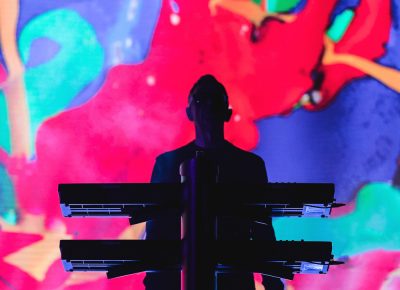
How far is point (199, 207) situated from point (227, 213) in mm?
59

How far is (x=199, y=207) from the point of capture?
91 centimetres

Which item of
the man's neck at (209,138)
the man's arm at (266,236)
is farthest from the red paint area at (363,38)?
the man's arm at (266,236)

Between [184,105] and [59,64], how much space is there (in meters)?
0.54

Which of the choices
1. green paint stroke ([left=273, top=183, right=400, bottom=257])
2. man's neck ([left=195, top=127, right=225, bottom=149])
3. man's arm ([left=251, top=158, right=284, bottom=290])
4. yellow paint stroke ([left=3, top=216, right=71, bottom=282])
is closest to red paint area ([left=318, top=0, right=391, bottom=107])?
green paint stroke ([left=273, top=183, right=400, bottom=257])

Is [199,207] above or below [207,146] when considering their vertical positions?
below

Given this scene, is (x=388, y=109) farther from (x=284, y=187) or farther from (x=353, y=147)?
(x=284, y=187)

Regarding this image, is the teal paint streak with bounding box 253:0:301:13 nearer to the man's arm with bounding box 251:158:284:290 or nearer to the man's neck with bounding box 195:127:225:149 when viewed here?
the man's neck with bounding box 195:127:225:149

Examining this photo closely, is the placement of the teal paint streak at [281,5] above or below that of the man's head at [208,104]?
above

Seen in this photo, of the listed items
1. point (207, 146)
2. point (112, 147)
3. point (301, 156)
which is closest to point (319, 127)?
point (301, 156)

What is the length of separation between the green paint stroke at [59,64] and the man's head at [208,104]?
61 centimetres

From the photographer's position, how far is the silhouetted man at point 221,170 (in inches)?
65.3

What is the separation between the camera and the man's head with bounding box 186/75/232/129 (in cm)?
165

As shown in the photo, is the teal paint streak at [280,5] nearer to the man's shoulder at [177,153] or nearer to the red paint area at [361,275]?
the man's shoulder at [177,153]

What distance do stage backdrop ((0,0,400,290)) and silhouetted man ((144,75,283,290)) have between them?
215 millimetres
